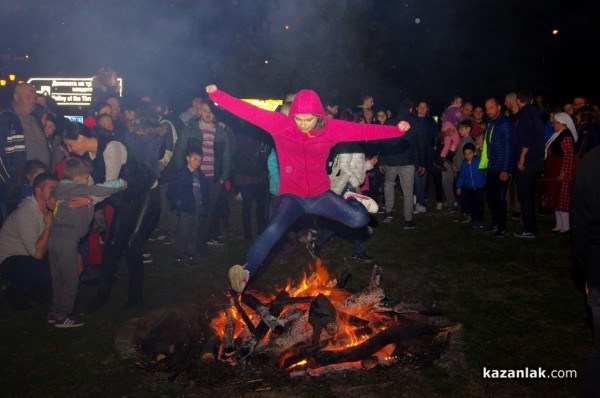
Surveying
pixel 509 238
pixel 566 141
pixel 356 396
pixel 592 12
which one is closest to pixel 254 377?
pixel 356 396

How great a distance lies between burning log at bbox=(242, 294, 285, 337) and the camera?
537 cm

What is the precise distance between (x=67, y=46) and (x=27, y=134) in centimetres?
2643

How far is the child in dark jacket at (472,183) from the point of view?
1120 centimetres

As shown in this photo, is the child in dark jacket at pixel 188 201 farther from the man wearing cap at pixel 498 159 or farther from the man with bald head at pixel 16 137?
the man wearing cap at pixel 498 159

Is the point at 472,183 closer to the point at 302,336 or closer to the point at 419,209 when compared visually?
the point at 419,209

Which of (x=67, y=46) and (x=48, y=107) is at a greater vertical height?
(x=67, y=46)

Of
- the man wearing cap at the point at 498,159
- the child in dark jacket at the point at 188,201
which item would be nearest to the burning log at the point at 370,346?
the child in dark jacket at the point at 188,201

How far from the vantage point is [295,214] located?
596 centimetres

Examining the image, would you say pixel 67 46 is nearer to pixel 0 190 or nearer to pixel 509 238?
pixel 0 190

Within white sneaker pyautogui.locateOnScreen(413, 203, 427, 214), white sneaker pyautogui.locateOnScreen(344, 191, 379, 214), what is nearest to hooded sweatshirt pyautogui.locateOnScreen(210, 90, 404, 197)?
A: white sneaker pyautogui.locateOnScreen(344, 191, 379, 214)

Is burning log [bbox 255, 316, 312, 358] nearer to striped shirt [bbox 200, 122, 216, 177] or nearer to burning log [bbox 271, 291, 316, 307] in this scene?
burning log [bbox 271, 291, 316, 307]

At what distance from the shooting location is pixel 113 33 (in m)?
27.3

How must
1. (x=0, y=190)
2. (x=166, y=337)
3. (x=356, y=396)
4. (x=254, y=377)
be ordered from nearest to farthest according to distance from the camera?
(x=356, y=396) < (x=254, y=377) < (x=166, y=337) < (x=0, y=190)
